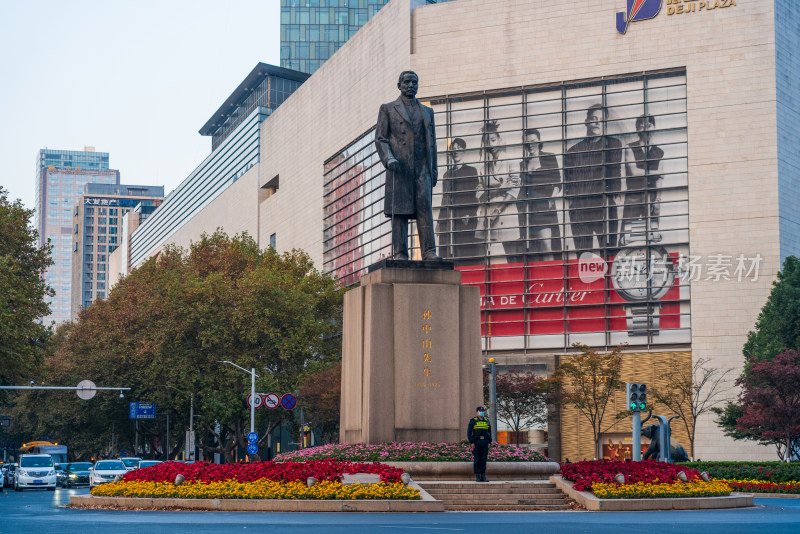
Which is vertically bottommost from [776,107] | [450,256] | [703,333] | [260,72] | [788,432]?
[788,432]

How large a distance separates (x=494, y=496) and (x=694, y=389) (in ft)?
143

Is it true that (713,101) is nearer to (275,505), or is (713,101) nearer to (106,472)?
(106,472)

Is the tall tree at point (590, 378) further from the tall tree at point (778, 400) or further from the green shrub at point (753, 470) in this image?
the green shrub at point (753, 470)

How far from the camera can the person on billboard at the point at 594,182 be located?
2549 inches

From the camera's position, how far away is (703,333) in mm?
62219

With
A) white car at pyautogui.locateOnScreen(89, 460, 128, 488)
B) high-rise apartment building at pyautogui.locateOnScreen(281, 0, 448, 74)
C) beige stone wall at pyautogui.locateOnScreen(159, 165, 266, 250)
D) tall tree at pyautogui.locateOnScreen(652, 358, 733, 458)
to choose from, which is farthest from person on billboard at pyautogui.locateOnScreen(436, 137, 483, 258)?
high-rise apartment building at pyautogui.locateOnScreen(281, 0, 448, 74)

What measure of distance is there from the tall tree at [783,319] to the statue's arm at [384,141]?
110 ft

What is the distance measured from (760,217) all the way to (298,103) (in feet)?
149

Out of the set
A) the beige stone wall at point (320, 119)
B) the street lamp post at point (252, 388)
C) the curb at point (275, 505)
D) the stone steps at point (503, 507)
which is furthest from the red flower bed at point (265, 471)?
the beige stone wall at point (320, 119)

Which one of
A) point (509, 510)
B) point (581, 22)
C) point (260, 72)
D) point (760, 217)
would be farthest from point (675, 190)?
point (260, 72)

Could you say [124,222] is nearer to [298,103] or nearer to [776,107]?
[298,103]

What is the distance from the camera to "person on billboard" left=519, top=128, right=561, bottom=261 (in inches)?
2608

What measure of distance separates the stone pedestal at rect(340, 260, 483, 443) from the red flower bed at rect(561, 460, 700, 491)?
2.36m

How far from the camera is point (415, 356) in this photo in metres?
21.6
